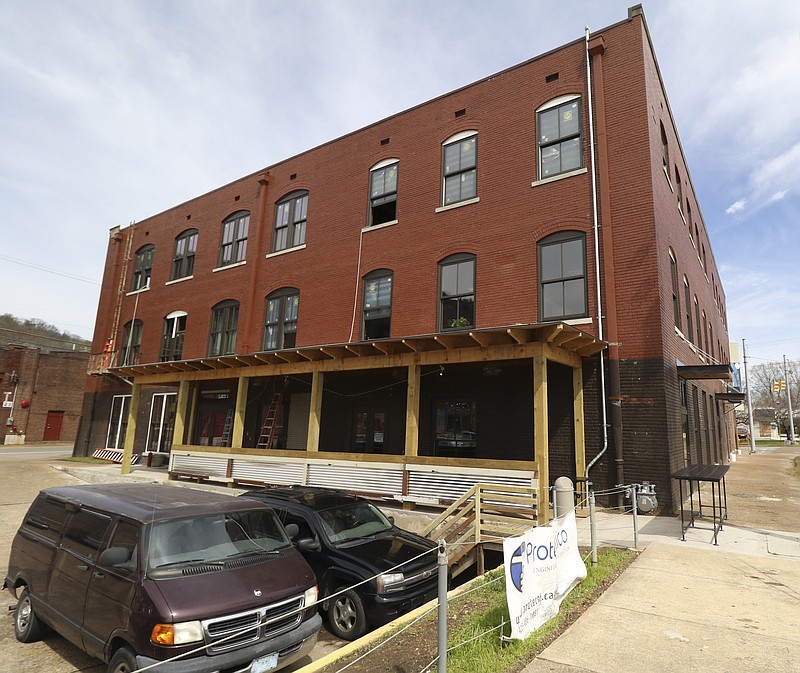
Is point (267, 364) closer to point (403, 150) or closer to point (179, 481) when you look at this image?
point (179, 481)

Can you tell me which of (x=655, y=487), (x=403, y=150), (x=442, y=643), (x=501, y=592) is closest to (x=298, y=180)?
(x=403, y=150)

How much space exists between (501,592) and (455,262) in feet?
33.7

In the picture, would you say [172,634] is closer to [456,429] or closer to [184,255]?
[456,429]

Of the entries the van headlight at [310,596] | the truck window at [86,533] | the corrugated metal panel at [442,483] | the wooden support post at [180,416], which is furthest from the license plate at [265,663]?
the wooden support post at [180,416]

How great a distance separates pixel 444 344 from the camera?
1130cm

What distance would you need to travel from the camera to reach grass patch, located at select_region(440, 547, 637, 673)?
14.8ft

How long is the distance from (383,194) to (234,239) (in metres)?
8.14

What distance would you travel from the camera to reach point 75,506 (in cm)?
581

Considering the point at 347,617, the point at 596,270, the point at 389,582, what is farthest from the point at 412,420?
the point at 596,270

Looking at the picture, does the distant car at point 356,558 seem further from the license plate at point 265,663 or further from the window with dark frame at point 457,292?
the window with dark frame at point 457,292

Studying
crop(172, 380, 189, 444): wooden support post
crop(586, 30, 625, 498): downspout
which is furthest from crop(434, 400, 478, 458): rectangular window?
crop(172, 380, 189, 444): wooden support post

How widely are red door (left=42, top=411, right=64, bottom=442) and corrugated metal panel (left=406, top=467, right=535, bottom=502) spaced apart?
4373 centimetres

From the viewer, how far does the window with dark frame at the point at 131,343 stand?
84.5 ft

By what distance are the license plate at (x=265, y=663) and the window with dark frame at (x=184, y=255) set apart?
21589 millimetres
